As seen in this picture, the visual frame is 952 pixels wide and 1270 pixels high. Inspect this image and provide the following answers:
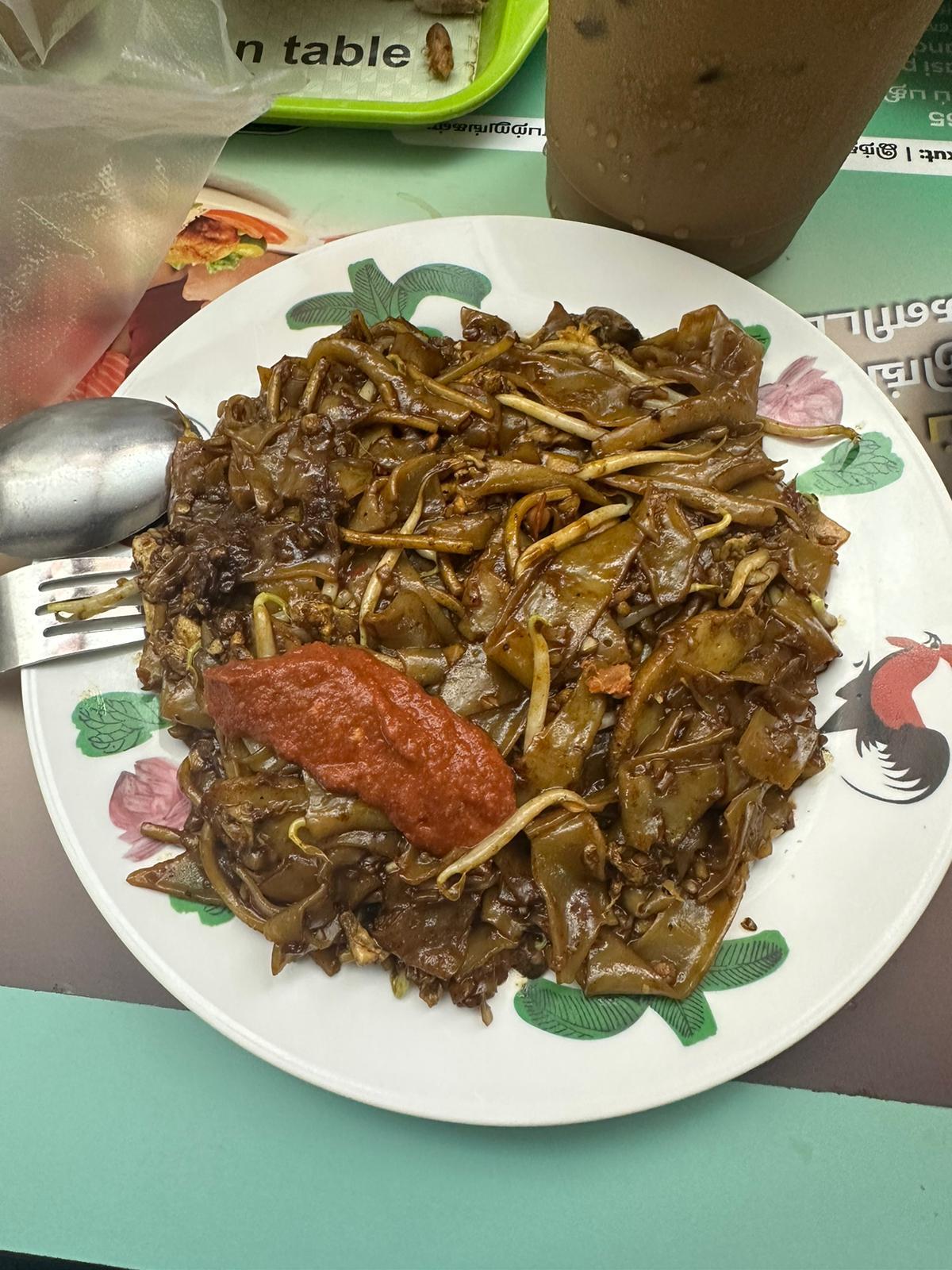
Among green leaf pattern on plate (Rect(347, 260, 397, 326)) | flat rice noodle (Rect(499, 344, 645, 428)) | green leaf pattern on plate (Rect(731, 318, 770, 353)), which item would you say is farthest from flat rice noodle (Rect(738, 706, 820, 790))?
green leaf pattern on plate (Rect(347, 260, 397, 326))

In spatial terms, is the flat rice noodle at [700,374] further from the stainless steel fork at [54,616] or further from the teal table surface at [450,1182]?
the teal table surface at [450,1182]

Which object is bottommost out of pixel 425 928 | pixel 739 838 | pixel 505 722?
pixel 425 928

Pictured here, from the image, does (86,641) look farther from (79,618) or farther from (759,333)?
(759,333)

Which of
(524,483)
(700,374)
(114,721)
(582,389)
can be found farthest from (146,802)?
(700,374)

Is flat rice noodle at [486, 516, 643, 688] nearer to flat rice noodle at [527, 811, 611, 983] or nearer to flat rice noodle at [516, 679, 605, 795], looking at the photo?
flat rice noodle at [516, 679, 605, 795]

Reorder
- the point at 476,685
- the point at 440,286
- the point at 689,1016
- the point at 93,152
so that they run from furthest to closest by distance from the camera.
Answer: the point at 93,152
the point at 440,286
the point at 476,685
the point at 689,1016

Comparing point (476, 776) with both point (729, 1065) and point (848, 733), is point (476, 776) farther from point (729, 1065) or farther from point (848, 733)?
point (848, 733)
